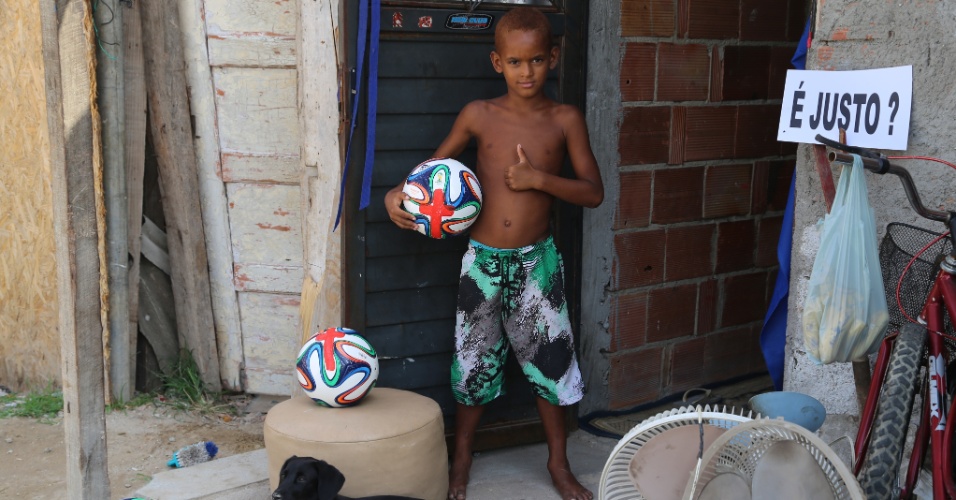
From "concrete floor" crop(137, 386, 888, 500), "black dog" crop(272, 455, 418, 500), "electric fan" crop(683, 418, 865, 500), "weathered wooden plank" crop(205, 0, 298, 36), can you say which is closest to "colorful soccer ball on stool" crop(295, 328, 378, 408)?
"black dog" crop(272, 455, 418, 500)

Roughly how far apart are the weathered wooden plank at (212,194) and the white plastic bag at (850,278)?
306 cm

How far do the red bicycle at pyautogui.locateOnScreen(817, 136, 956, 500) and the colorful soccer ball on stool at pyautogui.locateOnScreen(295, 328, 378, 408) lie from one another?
163 cm

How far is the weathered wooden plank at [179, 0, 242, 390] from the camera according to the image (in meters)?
4.63

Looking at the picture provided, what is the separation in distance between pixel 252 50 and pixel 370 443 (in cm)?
224

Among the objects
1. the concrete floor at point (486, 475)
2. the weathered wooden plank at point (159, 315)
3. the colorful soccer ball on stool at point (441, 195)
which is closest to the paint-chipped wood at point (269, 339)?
the weathered wooden plank at point (159, 315)

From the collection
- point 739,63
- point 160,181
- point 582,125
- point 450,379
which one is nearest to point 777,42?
point 739,63

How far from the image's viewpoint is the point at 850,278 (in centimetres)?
272

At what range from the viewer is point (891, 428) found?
2.56 meters

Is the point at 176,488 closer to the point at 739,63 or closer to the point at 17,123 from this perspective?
the point at 17,123

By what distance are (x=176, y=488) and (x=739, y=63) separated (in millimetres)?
3313

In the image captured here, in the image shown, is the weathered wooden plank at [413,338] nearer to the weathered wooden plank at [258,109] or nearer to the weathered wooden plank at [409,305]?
the weathered wooden plank at [409,305]

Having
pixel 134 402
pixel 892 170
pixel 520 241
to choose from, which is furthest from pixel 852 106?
pixel 134 402

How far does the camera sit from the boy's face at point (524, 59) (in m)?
3.37

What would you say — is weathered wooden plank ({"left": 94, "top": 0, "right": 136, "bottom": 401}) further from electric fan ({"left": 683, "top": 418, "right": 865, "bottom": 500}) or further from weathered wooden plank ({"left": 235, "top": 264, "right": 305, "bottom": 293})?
electric fan ({"left": 683, "top": 418, "right": 865, "bottom": 500})
